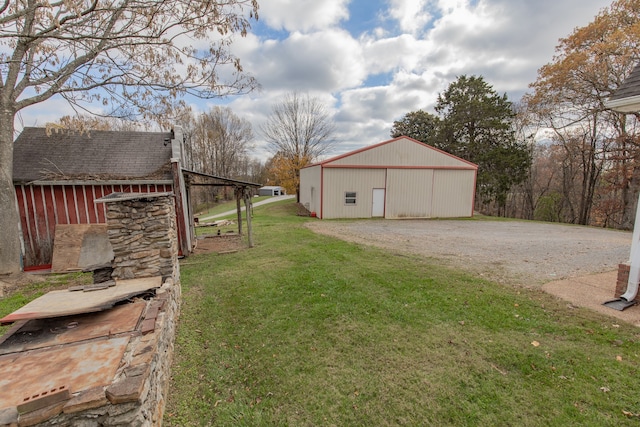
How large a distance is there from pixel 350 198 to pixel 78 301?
14826 mm

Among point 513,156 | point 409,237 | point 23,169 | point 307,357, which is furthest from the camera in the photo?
point 513,156

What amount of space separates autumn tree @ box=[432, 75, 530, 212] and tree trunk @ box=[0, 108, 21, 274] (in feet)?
94.7

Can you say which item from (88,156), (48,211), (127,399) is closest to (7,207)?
(48,211)

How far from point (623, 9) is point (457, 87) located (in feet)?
40.7

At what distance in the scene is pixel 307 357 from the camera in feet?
11.7

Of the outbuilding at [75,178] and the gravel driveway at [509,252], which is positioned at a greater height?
the outbuilding at [75,178]

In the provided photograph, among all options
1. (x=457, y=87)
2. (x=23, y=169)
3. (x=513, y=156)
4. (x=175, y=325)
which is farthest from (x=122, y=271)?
(x=457, y=87)

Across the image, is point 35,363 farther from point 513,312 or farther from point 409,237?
point 409,237

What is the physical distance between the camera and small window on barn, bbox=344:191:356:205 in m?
17.1

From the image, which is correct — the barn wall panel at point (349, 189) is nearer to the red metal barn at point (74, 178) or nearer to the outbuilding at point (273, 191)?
the red metal barn at point (74, 178)

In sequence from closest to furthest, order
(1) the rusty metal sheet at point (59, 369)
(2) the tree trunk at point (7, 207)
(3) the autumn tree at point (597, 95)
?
1. (1) the rusty metal sheet at point (59, 369)
2. (2) the tree trunk at point (7, 207)
3. (3) the autumn tree at point (597, 95)

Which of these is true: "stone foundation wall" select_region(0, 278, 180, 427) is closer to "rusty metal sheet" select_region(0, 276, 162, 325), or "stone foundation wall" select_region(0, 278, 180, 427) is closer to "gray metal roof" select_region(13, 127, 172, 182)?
"rusty metal sheet" select_region(0, 276, 162, 325)

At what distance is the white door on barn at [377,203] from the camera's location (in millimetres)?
17469

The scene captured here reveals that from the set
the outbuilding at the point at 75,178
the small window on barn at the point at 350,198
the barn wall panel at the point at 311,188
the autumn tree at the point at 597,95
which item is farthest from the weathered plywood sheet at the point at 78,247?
the autumn tree at the point at 597,95
